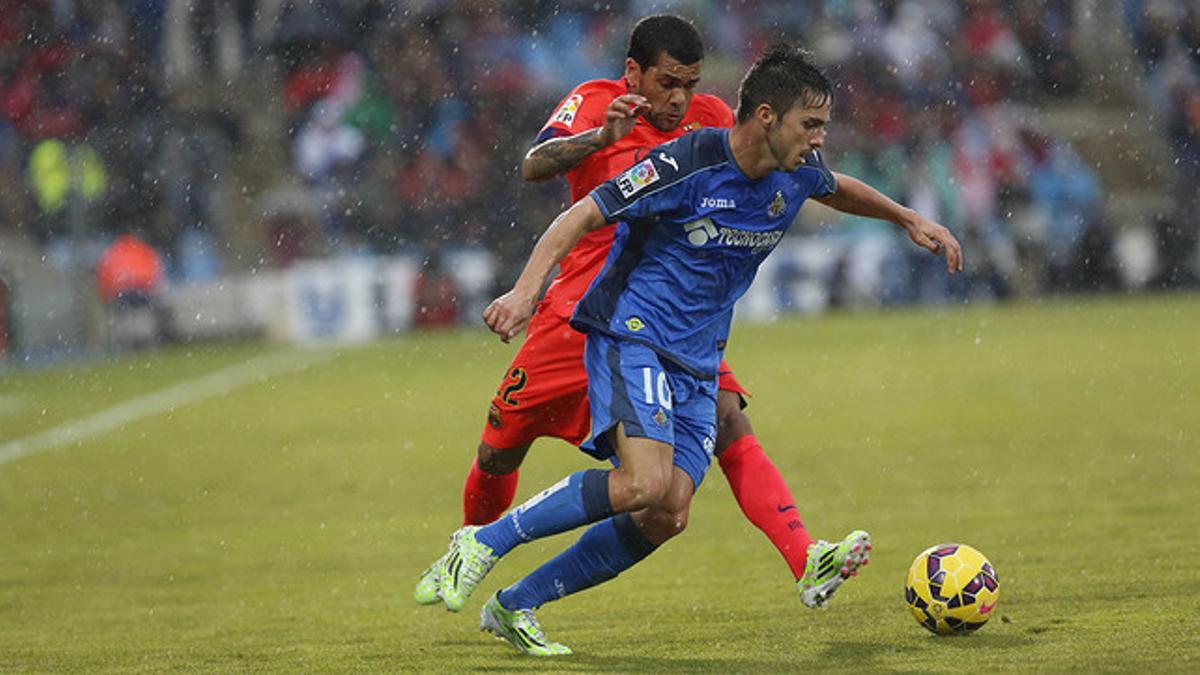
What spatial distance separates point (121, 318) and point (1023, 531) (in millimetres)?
14614

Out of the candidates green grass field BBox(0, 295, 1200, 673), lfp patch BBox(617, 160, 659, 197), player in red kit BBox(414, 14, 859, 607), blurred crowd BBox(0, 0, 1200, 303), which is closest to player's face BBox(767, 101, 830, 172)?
lfp patch BBox(617, 160, 659, 197)

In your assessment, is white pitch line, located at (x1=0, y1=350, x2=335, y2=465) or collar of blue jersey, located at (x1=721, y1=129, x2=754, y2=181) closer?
collar of blue jersey, located at (x1=721, y1=129, x2=754, y2=181)

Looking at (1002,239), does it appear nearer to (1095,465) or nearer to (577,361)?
(1095,465)

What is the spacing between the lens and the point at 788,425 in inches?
498

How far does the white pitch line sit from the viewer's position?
1332 centimetres

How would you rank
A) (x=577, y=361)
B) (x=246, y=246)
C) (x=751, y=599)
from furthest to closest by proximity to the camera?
(x=246, y=246) → (x=751, y=599) → (x=577, y=361)

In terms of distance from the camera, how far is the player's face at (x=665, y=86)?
20.0ft

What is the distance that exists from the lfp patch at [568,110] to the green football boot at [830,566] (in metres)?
1.60

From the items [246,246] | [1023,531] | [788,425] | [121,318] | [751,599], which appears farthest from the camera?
[246,246]

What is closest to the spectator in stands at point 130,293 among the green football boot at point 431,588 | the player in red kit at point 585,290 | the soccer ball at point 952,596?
the player in red kit at point 585,290

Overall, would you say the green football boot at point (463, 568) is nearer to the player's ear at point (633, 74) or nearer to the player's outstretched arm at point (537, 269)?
the player's outstretched arm at point (537, 269)

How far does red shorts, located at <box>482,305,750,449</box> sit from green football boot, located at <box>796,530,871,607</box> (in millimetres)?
826

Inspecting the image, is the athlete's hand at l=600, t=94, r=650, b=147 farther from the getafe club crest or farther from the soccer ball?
the soccer ball

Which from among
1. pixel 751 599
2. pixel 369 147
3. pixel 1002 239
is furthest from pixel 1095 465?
pixel 369 147
